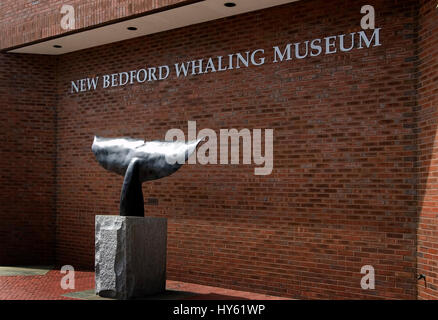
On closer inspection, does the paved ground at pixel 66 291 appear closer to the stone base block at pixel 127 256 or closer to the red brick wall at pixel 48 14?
the stone base block at pixel 127 256

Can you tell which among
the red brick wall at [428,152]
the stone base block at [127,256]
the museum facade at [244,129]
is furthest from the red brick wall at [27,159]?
the red brick wall at [428,152]

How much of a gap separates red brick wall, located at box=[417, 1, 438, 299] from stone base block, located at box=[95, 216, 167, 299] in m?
3.52

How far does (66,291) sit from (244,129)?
359 cm

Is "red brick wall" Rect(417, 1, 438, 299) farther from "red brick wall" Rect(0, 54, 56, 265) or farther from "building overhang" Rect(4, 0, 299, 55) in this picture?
"red brick wall" Rect(0, 54, 56, 265)

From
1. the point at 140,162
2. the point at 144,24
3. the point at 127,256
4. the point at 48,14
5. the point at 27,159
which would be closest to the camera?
the point at 127,256

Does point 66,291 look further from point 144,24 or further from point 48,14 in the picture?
point 48,14

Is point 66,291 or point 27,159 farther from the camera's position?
point 27,159

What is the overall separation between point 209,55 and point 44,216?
194 inches

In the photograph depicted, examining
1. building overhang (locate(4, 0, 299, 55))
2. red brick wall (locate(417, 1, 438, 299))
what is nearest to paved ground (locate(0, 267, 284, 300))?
red brick wall (locate(417, 1, 438, 299))

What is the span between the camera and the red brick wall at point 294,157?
7.29 metres

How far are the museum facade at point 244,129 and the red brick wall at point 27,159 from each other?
27 mm

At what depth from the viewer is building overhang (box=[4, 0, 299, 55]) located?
336 inches

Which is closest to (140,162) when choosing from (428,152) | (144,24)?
(144,24)

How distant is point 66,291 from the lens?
26.8ft
